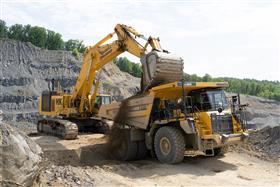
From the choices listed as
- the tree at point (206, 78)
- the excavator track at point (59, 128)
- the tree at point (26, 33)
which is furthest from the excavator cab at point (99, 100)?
the tree at point (206, 78)

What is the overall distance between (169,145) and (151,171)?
1.13 metres

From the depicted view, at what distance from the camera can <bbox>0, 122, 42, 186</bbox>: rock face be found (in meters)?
5.82

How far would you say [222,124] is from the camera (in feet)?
34.6

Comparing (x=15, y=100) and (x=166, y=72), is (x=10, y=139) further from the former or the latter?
(x=15, y=100)

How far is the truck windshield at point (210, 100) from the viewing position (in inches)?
443

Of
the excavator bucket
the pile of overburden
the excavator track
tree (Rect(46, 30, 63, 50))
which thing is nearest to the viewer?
the excavator bucket

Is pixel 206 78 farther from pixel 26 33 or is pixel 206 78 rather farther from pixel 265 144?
pixel 265 144

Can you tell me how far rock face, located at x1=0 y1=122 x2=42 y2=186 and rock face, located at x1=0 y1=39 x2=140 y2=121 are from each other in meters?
26.5

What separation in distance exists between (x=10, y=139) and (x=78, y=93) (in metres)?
11.1

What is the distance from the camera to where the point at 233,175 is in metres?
9.47

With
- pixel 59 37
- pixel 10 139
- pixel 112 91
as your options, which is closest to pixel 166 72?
pixel 10 139

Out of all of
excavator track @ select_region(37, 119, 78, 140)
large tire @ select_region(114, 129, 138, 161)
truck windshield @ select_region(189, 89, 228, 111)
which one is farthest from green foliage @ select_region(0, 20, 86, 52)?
truck windshield @ select_region(189, 89, 228, 111)

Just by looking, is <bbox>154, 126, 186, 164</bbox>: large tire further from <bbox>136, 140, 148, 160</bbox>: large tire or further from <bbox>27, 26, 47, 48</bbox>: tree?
<bbox>27, 26, 47, 48</bbox>: tree

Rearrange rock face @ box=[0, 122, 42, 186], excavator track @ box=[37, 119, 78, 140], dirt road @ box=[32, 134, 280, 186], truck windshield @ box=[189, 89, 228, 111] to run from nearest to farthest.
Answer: rock face @ box=[0, 122, 42, 186], dirt road @ box=[32, 134, 280, 186], truck windshield @ box=[189, 89, 228, 111], excavator track @ box=[37, 119, 78, 140]
